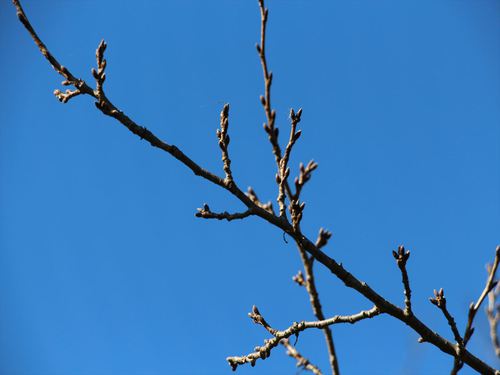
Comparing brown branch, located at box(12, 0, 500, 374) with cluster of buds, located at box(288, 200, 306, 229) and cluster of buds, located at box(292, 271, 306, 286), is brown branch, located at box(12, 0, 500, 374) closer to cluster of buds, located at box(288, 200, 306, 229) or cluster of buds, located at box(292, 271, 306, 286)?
cluster of buds, located at box(288, 200, 306, 229)

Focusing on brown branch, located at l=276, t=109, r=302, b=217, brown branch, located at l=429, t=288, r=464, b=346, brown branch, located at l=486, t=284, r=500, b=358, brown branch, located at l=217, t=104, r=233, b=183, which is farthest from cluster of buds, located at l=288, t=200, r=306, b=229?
brown branch, located at l=486, t=284, r=500, b=358

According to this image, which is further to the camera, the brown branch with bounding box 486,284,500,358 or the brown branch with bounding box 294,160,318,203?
the brown branch with bounding box 486,284,500,358

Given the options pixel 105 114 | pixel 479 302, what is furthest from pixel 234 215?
pixel 479 302

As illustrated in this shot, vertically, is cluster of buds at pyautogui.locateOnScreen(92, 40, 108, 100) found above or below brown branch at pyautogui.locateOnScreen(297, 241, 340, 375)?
above

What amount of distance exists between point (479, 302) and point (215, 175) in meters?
1.63

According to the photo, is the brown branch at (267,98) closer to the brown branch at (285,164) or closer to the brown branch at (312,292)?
the brown branch at (285,164)

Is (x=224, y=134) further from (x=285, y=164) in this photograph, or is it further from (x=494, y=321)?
(x=494, y=321)

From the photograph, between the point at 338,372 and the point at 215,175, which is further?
the point at 338,372

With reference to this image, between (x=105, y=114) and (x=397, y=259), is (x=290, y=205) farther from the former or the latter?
(x=105, y=114)

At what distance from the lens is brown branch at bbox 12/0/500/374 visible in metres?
2.04

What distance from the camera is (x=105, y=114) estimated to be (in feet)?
6.71

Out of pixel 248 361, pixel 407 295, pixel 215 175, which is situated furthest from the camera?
pixel 248 361

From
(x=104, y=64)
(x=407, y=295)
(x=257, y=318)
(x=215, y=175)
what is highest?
(x=104, y=64)

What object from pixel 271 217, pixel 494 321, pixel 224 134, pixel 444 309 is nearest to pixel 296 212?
pixel 271 217
